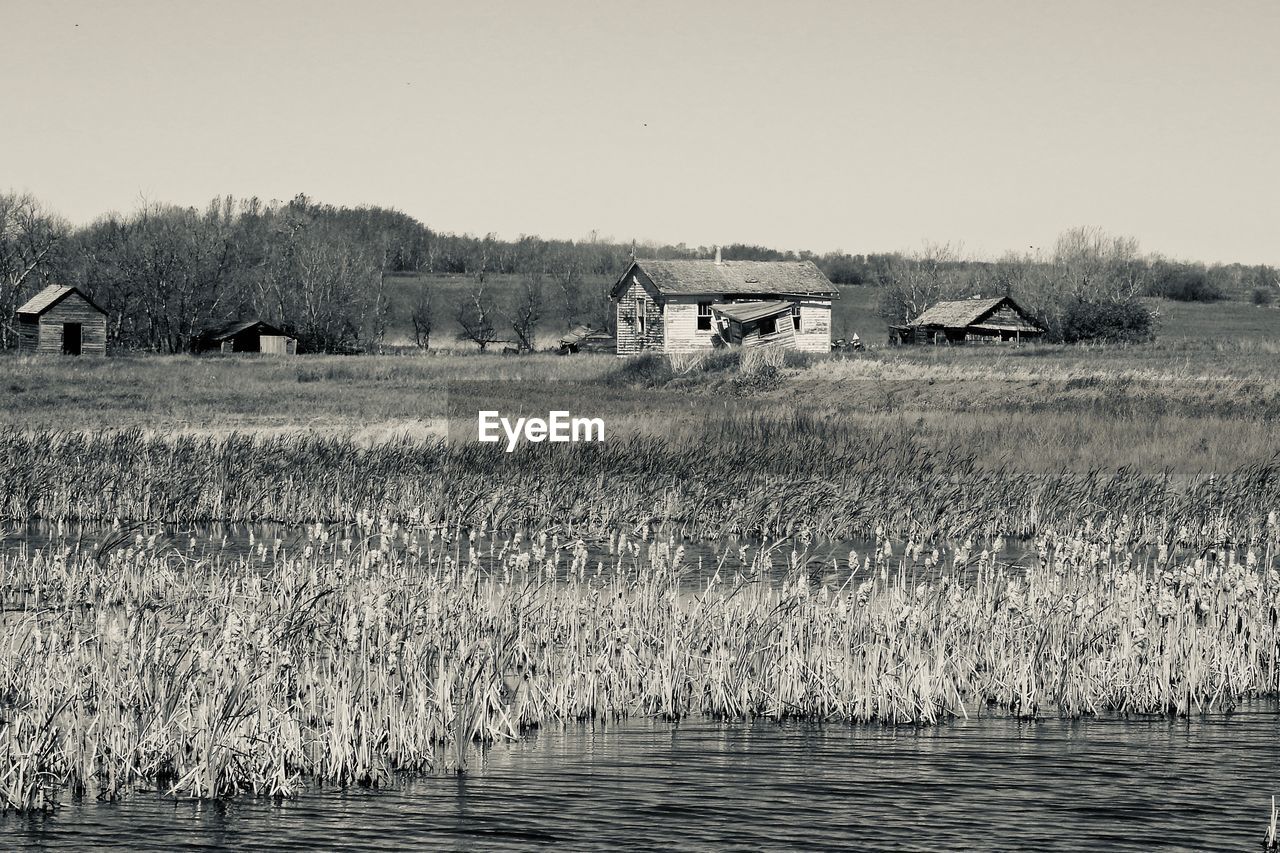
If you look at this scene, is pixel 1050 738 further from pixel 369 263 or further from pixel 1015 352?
pixel 369 263

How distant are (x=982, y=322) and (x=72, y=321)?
185ft

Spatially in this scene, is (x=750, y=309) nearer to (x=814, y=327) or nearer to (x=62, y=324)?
(x=814, y=327)

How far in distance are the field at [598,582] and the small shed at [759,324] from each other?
3686cm

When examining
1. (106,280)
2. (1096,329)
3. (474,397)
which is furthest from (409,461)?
(106,280)

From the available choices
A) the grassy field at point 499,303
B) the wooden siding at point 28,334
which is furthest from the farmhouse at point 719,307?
the grassy field at point 499,303

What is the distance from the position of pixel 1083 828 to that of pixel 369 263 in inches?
5431

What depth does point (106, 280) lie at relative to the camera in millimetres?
96938

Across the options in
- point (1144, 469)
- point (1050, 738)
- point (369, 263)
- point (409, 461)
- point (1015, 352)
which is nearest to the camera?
point (1050, 738)

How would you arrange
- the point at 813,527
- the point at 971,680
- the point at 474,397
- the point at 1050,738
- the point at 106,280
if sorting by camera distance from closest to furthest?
the point at 1050,738, the point at 971,680, the point at 813,527, the point at 474,397, the point at 106,280

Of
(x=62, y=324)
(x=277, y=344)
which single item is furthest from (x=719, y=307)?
(x=62, y=324)

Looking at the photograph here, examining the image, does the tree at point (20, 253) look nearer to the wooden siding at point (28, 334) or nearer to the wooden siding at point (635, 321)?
the wooden siding at point (28, 334)

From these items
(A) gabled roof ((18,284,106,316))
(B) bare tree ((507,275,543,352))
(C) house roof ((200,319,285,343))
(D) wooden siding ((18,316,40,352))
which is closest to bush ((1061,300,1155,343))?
(B) bare tree ((507,275,543,352))

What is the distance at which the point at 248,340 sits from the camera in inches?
3730

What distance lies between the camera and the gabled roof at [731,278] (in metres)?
79.2
